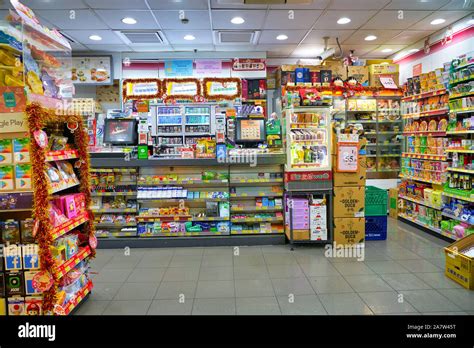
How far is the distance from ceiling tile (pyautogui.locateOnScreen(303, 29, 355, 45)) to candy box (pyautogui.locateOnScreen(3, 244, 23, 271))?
7.19 m

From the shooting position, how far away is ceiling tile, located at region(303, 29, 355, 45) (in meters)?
7.90

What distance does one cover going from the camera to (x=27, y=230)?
9.79 feet

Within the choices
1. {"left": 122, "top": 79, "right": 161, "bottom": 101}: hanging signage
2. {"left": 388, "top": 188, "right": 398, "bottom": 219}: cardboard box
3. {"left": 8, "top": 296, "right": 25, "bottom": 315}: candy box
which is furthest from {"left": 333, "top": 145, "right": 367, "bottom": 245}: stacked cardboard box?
{"left": 122, "top": 79, "right": 161, "bottom": 101}: hanging signage

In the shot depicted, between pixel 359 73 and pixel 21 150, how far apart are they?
8277 mm

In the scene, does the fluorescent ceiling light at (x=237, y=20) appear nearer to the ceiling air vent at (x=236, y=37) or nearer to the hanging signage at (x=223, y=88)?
the ceiling air vent at (x=236, y=37)

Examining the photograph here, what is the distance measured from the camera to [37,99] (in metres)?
3.10

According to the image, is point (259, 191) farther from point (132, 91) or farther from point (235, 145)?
point (132, 91)

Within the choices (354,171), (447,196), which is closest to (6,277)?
(354,171)

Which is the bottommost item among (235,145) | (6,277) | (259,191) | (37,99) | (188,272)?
(188,272)

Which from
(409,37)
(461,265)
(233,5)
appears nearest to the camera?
(461,265)

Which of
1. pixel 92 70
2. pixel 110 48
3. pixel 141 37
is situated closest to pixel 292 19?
pixel 141 37

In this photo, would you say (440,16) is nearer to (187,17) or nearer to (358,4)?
(358,4)

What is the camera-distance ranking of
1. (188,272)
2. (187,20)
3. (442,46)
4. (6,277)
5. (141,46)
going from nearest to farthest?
(6,277) < (188,272) < (187,20) < (442,46) < (141,46)

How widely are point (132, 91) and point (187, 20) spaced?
2.99m
